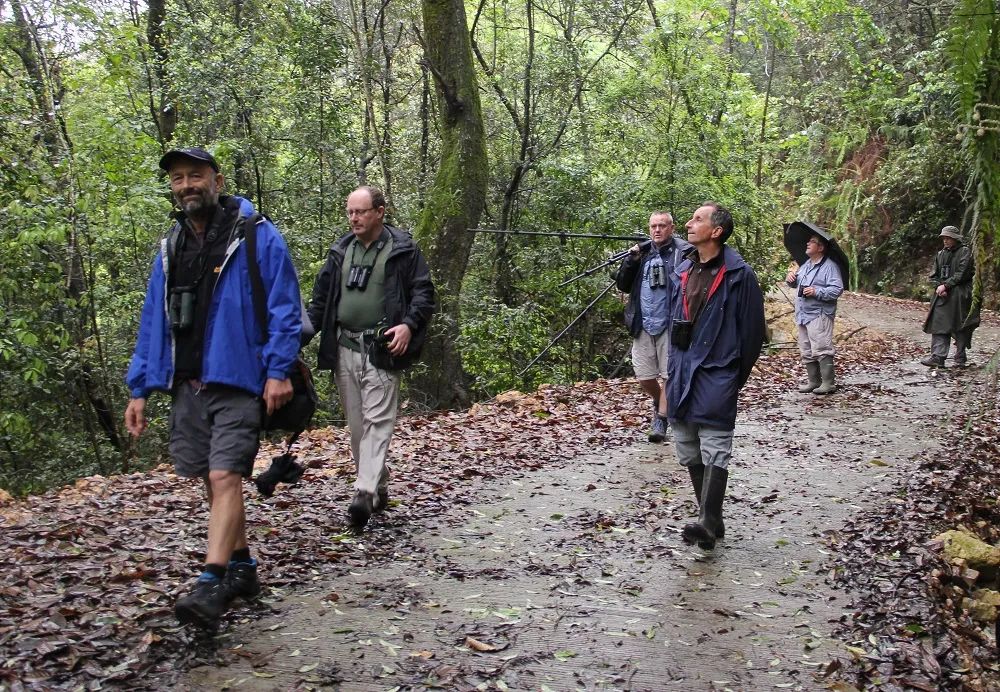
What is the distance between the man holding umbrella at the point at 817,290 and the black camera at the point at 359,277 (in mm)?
7541

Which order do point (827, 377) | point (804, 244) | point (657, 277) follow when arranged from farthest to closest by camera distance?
point (827, 377), point (804, 244), point (657, 277)

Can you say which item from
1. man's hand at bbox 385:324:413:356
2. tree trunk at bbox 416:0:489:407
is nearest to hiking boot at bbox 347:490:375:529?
man's hand at bbox 385:324:413:356

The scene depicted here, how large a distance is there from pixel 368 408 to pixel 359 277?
2.89ft

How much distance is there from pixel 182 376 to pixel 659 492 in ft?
Result: 14.3

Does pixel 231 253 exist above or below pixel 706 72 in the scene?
below

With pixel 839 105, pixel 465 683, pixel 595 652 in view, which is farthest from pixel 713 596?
pixel 839 105

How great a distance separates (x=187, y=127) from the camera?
13500 millimetres

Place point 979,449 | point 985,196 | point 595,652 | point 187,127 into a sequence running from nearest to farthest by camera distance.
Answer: point 985,196, point 595,652, point 979,449, point 187,127

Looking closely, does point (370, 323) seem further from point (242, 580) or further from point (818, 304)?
point (818, 304)

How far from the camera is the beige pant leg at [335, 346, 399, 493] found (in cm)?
552

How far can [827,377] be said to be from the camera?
11703 millimetres

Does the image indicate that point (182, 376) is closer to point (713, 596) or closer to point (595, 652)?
point (595, 652)

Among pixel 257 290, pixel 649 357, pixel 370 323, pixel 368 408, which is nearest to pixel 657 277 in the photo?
pixel 649 357

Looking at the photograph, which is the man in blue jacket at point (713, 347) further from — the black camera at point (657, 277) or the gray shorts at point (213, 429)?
the gray shorts at point (213, 429)
